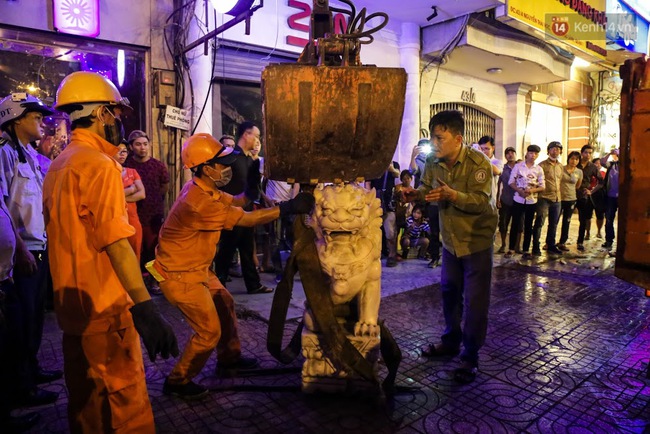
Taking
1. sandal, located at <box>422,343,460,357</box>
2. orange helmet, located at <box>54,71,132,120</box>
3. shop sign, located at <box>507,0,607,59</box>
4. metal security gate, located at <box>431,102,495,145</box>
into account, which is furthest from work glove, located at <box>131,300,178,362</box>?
metal security gate, located at <box>431,102,495,145</box>

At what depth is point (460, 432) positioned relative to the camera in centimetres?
301

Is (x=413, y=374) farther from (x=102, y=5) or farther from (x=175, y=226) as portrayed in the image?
(x=102, y=5)

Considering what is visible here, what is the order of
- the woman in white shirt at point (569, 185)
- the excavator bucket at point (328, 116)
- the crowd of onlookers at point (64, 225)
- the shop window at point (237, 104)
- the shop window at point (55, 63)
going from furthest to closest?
the woman in white shirt at point (569, 185) < the shop window at point (237, 104) < the shop window at point (55, 63) < the excavator bucket at point (328, 116) < the crowd of onlookers at point (64, 225)

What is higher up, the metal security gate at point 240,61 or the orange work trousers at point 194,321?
the metal security gate at point 240,61

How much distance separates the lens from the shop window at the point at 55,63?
250 inches

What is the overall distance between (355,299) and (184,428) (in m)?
1.51

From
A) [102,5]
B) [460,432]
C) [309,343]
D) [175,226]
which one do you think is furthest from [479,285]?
[102,5]

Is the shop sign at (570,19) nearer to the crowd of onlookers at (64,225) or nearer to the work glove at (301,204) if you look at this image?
the crowd of onlookers at (64,225)

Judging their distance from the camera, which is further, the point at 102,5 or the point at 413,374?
the point at 102,5

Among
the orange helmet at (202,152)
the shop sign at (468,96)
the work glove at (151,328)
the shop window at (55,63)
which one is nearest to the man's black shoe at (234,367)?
the orange helmet at (202,152)

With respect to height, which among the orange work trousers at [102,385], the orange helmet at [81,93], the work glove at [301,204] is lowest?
the orange work trousers at [102,385]

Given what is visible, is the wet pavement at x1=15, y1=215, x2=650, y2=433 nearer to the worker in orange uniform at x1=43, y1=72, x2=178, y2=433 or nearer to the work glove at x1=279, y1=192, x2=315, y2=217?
the worker in orange uniform at x1=43, y1=72, x2=178, y2=433

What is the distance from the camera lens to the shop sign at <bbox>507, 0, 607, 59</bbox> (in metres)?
9.96

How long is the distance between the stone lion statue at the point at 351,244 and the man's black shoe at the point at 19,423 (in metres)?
2.17
